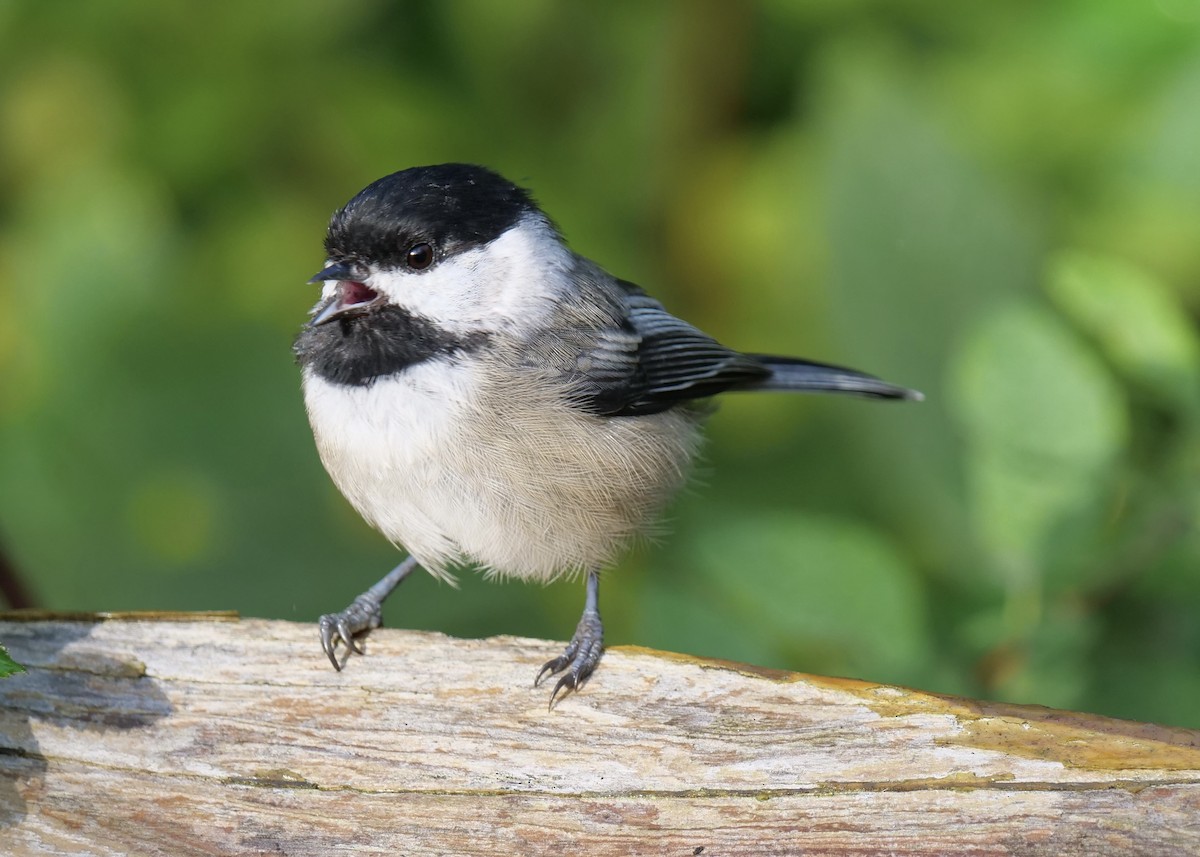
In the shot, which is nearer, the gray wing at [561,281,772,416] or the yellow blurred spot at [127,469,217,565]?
the gray wing at [561,281,772,416]

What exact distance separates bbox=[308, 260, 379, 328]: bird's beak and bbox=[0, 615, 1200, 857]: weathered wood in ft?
2.12

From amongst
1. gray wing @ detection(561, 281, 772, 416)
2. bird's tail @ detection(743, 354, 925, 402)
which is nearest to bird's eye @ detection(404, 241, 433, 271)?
gray wing @ detection(561, 281, 772, 416)

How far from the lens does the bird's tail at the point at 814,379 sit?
9.61 feet

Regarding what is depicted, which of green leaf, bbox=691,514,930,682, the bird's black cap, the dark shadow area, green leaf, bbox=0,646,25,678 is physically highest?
the bird's black cap

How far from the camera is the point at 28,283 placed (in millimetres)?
3340

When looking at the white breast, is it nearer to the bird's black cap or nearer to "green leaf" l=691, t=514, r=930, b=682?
the bird's black cap

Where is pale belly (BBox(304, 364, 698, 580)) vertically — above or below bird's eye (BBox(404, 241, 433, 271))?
below

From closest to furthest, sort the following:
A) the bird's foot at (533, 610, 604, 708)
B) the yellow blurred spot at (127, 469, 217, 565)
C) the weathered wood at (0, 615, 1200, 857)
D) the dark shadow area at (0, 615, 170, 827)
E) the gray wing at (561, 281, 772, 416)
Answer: the weathered wood at (0, 615, 1200, 857) → the dark shadow area at (0, 615, 170, 827) → the bird's foot at (533, 610, 604, 708) → the gray wing at (561, 281, 772, 416) → the yellow blurred spot at (127, 469, 217, 565)

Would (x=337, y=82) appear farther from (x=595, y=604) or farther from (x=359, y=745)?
(x=359, y=745)

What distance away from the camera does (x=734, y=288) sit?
3.78m

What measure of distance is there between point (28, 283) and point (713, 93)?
2156 millimetres

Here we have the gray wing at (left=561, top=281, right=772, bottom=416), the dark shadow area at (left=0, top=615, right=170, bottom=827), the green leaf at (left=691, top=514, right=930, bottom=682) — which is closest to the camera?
the dark shadow area at (left=0, top=615, right=170, bottom=827)

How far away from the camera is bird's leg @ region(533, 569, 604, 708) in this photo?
6.76 feet

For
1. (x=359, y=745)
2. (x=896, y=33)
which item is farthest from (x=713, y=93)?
(x=359, y=745)
